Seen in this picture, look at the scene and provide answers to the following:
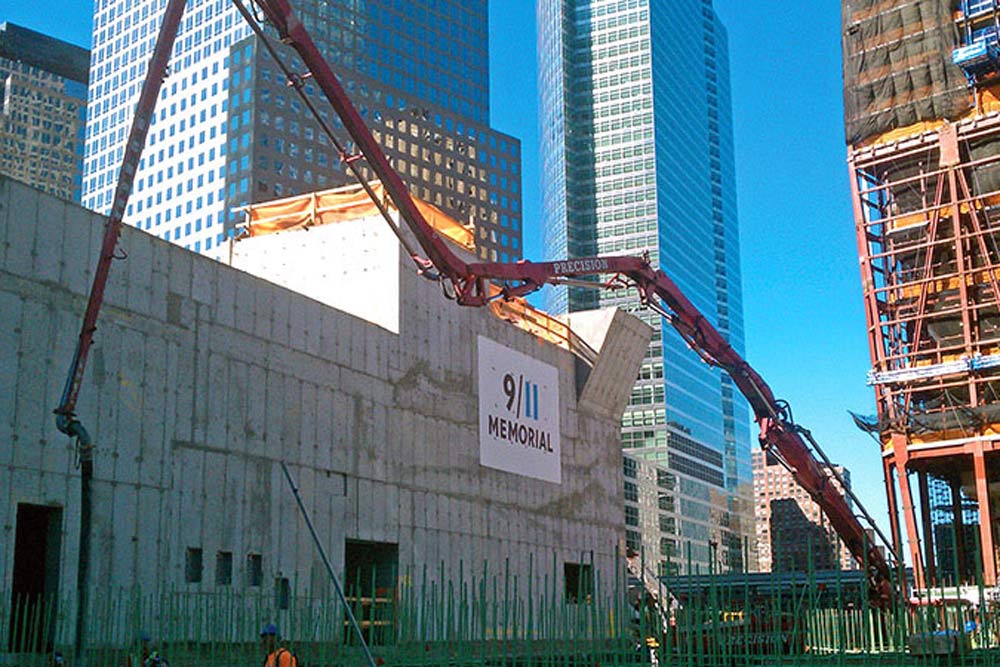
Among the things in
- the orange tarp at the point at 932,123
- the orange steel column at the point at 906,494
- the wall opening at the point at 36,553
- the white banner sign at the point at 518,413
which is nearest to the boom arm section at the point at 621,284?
the white banner sign at the point at 518,413

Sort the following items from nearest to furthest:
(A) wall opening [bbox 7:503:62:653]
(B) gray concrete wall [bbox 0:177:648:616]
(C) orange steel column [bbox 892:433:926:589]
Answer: (A) wall opening [bbox 7:503:62:653] < (B) gray concrete wall [bbox 0:177:648:616] < (C) orange steel column [bbox 892:433:926:589]

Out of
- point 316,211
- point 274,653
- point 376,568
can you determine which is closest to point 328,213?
point 316,211

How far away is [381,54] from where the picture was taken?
6693 inches

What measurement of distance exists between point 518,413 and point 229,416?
765 inches

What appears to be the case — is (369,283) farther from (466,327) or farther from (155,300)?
(155,300)

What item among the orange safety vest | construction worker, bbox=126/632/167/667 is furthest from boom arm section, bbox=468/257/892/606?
the orange safety vest

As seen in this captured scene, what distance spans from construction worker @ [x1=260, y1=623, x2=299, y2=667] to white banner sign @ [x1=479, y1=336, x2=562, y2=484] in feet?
103

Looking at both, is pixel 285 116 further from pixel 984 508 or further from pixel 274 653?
pixel 274 653

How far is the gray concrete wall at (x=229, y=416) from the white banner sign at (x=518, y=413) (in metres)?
0.72

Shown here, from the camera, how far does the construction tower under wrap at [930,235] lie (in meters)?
67.4

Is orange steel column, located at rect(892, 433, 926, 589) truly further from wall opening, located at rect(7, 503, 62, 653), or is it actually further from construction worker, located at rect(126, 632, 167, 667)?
construction worker, located at rect(126, 632, 167, 667)

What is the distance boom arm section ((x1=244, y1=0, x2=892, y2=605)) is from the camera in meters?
32.0

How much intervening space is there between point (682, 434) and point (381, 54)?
7613 centimetres

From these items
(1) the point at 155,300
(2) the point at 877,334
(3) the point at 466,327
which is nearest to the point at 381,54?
(2) the point at 877,334
